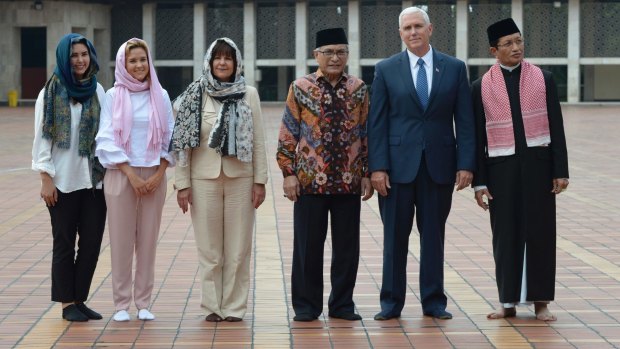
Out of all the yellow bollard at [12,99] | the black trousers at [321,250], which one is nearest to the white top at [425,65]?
the black trousers at [321,250]

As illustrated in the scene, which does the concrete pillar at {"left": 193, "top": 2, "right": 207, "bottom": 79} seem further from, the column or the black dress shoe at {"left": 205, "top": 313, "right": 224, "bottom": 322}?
the black dress shoe at {"left": 205, "top": 313, "right": 224, "bottom": 322}

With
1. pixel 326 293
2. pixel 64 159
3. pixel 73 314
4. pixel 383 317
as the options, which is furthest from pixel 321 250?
pixel 64 159

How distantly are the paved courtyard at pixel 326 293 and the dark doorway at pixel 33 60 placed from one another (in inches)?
1541

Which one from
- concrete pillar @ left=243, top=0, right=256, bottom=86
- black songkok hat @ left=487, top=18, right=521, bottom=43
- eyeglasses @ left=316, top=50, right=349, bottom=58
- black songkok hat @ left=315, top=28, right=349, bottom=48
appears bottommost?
eyeglasses @ left=316, top=50, right=349, bottom=58

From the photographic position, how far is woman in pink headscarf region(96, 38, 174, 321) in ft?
24.7

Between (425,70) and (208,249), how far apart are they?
1778 mm

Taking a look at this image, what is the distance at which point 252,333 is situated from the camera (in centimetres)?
719

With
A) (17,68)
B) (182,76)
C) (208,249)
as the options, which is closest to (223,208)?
(208,249)

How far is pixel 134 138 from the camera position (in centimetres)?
761

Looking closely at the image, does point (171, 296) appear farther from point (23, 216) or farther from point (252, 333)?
point (23, 216)

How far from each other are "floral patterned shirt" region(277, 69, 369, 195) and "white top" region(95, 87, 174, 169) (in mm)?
775

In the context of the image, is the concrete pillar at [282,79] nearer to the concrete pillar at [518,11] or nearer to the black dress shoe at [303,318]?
the concrete pillar at [518,11]

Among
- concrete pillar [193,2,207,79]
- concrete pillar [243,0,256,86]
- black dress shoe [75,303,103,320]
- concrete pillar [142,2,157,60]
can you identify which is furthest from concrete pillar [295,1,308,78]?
black dress shoe [75,303,103,320]

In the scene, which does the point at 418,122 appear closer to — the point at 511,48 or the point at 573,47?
the point at 511,48
